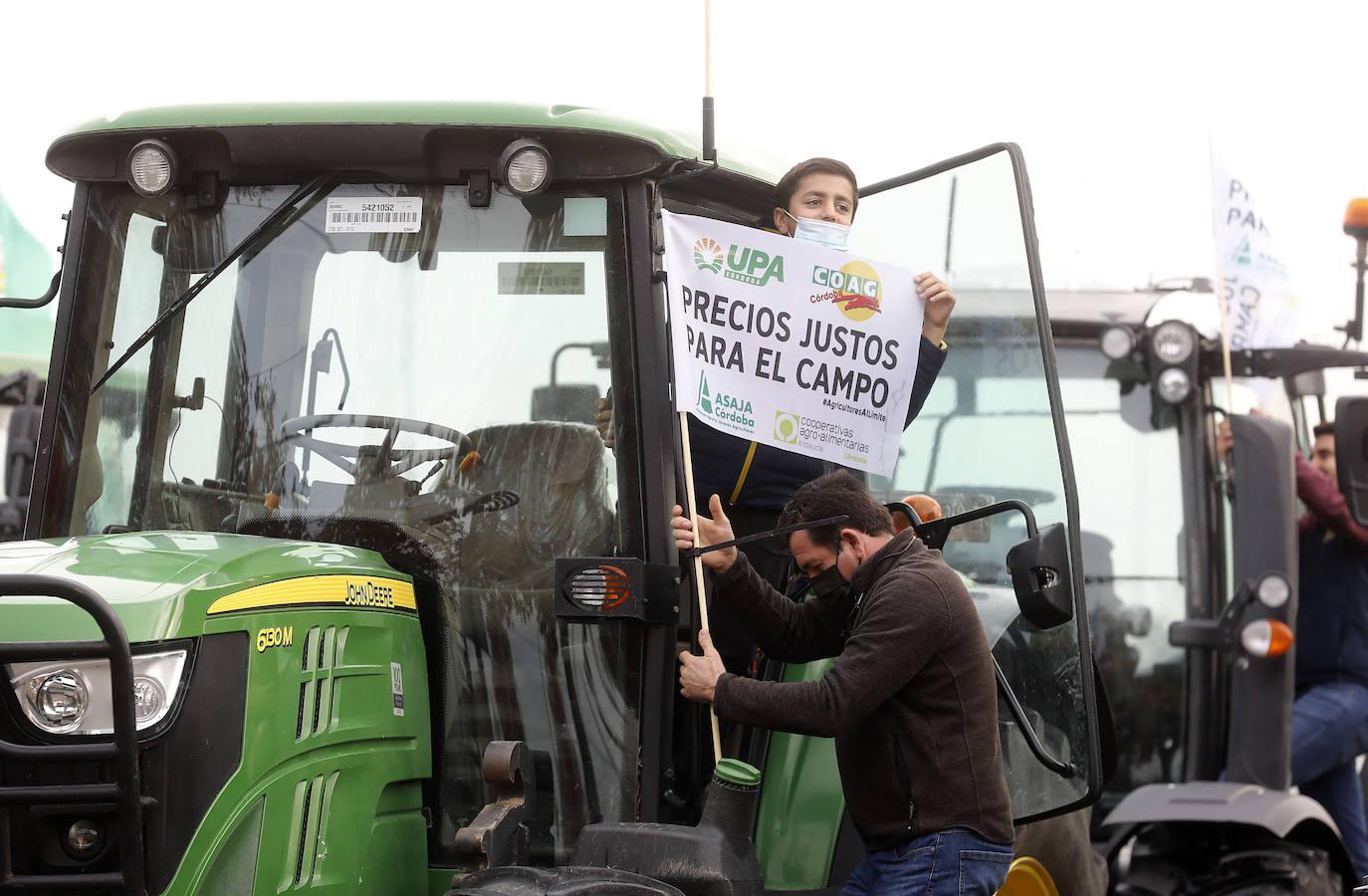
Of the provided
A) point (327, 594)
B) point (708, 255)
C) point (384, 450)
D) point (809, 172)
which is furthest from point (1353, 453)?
point (327, 594)

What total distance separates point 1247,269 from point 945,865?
4.10 metres

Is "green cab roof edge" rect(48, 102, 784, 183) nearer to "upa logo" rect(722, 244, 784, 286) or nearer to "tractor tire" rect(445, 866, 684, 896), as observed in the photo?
"upa logo" rect(722, 244, 784, 286)

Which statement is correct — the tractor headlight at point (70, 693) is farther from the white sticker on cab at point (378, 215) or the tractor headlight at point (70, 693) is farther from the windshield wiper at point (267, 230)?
the white sticker on cab at point (378, 215)

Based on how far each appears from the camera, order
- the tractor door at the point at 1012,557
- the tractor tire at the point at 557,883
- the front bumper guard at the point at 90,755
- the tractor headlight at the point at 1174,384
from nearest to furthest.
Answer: the front bumper guard at the point at 90,755 < the tractor tire at the point at 557,883 < the tractor door at the point at 1012,557 < the tractor headlight at the point at 1174,384

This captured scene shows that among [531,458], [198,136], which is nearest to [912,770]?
[531,458]

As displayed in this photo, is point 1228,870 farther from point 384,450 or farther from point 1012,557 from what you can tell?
point 384,450

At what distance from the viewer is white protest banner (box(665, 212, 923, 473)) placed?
3.60 m

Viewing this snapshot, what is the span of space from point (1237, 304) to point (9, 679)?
5249 millimetres

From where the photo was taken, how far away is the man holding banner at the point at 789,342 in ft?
11.9

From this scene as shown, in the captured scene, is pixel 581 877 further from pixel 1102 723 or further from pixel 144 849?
pixel 1102 723

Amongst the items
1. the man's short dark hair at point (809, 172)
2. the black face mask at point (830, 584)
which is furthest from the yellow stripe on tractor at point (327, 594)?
the man's short dark hair at point (809, 172)

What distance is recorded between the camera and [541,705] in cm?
354

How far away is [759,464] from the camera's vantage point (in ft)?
12.8

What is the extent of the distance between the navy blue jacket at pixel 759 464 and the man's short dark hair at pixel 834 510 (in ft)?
0.81
